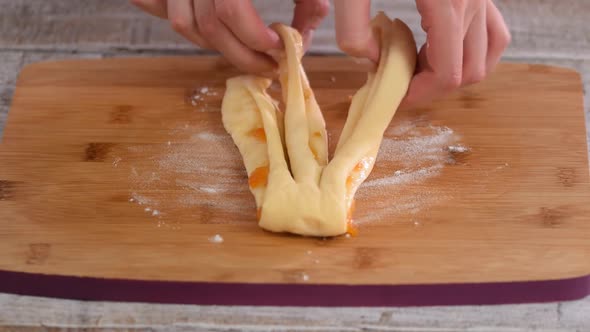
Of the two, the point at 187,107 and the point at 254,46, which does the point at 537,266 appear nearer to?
the point at 254,46

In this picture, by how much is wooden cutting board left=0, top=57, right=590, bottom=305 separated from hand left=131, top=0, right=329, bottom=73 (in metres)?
0.14

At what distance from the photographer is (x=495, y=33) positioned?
1521 millimetres

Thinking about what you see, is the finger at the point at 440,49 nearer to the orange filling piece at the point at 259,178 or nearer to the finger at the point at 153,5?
the orange filling piece at the point at 259,178

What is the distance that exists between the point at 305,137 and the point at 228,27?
0.90ft

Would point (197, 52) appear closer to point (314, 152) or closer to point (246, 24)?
point (246, 24)

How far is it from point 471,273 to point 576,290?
7.4 inches

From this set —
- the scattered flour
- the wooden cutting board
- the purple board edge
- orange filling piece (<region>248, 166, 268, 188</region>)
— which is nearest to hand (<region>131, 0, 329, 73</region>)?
the wooden cutting board

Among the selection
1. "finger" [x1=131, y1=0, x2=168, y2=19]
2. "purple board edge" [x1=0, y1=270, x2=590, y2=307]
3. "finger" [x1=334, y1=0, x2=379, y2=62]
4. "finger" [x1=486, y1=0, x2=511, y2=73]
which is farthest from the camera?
"finger" [x1=131, y1=0, x2=168, y2=19]

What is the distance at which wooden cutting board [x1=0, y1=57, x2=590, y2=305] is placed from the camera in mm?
1295

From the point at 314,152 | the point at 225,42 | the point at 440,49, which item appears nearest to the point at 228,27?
the point at 225,42

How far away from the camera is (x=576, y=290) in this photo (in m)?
1.31

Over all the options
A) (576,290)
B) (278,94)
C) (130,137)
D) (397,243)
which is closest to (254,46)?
(278,94)

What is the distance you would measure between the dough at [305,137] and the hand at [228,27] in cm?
5

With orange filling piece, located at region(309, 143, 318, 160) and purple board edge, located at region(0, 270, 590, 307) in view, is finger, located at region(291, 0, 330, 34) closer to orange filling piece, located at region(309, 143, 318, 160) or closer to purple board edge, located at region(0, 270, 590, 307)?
orange filling piece, located at region(309, 143, 318, 160)
